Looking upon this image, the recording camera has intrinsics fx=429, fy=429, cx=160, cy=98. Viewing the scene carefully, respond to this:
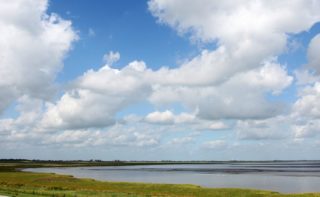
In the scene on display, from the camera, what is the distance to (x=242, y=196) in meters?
55.8

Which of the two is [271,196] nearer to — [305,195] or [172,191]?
[305,195]

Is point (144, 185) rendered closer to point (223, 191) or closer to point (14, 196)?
point (223, 191)

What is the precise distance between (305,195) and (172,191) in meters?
20.2

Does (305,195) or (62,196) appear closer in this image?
(62,196)

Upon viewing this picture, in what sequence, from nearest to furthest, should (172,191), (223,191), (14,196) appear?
(14,196) < (223,191) < (172,191)

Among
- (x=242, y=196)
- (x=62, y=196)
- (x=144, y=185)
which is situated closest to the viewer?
(x=62, y=196)

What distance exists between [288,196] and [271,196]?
6.56 ft

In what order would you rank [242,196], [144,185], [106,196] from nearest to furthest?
[106,196], [242,196], [144,185]

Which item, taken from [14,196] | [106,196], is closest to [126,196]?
[106,196]

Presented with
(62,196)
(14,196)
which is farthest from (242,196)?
(14,196)

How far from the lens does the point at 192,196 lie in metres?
56.2

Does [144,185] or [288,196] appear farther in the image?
[144,185]

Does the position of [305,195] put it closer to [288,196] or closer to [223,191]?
[288,196]

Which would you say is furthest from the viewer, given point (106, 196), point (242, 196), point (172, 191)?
point (172, 191)
